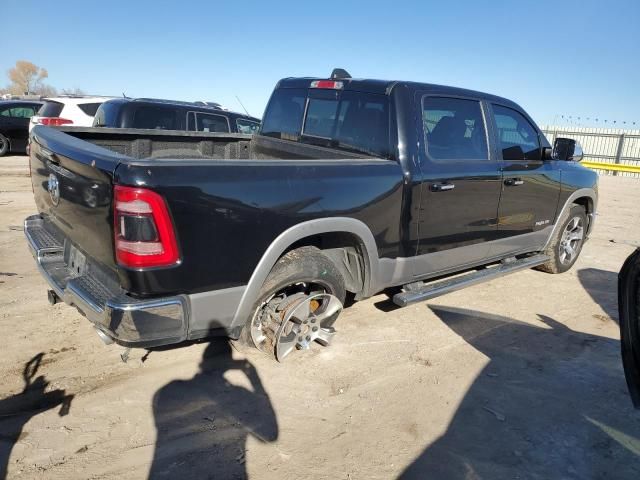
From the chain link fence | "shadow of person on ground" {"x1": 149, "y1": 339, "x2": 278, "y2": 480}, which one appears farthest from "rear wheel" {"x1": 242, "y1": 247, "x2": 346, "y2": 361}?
the chain link fence

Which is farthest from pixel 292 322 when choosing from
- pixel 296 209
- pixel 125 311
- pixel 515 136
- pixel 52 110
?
pixel 52 110

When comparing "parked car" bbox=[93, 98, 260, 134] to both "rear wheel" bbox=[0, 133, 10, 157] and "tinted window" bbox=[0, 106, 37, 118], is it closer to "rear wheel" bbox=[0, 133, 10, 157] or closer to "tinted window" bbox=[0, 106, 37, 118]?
"tinted window" bbox=[0, 106, 37, 118]

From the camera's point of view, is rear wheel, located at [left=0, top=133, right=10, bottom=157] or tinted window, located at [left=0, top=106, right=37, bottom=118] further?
rear wheel, located at [left=0, top=133, right=10, bottom=157]

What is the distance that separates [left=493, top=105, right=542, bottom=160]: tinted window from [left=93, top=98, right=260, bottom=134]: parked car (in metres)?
5.63

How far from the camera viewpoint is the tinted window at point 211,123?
8.80 m

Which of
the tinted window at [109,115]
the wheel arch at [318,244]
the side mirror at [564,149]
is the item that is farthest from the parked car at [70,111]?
the side mirror at [564,149]

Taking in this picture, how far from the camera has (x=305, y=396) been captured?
3076 mm

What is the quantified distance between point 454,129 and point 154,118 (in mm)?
5814

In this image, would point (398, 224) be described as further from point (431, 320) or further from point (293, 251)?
point (431, 320)

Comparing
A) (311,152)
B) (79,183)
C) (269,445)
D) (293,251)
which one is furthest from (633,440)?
(79,183)

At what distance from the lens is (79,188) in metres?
2.70

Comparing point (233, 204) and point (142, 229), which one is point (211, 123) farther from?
point (142, 229)

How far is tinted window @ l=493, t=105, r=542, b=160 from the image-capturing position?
14.6 ft

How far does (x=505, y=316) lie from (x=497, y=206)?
3.36 ft
